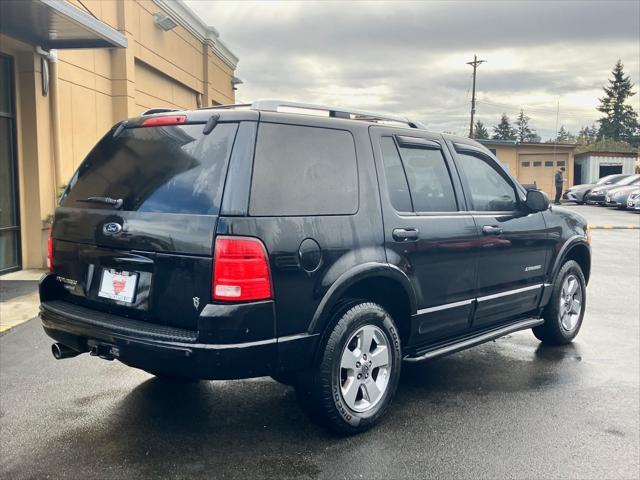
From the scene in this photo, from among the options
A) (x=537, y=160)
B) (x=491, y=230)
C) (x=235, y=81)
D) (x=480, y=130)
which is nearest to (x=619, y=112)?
(x=480, y=130)

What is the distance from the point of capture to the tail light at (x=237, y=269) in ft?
10.8

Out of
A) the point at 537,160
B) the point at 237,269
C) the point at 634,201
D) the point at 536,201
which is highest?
the point at 537,160

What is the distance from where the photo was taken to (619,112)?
300 ft

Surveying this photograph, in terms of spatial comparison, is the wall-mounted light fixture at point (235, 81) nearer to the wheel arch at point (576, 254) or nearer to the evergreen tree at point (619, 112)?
the wheel arch at point (576, 254)

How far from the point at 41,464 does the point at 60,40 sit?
808 cm

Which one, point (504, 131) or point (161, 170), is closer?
point (161, 170)

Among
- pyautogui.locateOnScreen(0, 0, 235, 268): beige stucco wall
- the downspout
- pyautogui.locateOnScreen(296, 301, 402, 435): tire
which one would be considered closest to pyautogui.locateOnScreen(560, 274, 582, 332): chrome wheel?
pyautogui.locateOnScreen(296, 301, 402, 435): tire

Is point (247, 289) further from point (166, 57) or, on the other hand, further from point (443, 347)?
point (166, 57)

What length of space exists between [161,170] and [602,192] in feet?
96.1

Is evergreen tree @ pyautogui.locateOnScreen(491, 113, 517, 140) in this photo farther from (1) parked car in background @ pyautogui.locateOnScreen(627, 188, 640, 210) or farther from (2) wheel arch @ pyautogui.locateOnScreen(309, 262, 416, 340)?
(2) wheel arch @ pyautogui.locateOnScreen(309, 262, 416, 340)

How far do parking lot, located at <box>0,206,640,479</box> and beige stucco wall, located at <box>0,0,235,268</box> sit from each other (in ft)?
16.1

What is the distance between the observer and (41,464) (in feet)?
11.4

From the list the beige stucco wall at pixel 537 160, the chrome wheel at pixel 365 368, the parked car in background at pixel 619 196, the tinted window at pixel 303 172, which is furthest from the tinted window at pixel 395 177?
the beige stucco wall at pixel 537 160

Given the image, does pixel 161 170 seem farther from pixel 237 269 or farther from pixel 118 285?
pixel 237 269
